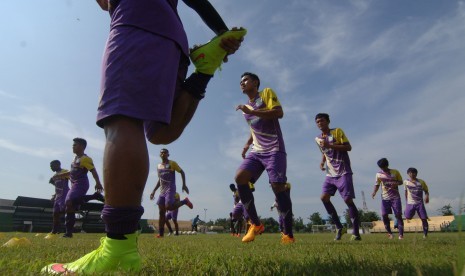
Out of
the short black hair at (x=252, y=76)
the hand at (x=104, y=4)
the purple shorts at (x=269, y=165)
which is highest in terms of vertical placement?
the short black hair at (x=252, y=76)

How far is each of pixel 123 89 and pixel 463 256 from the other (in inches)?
62.8

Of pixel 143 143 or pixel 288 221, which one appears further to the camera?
pixel 288 221

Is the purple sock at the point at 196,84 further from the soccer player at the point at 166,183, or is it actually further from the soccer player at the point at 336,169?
the soccer player at the point at 166,183

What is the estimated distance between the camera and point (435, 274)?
1568 millimetres

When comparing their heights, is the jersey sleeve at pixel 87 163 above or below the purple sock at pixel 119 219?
above

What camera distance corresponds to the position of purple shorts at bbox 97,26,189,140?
182 centimetres

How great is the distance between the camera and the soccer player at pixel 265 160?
5664 millimetres

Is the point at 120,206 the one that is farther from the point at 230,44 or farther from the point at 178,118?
the point at 230,44

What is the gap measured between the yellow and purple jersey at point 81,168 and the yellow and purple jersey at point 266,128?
5.51 meters

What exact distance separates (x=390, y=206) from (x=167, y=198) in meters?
7.95

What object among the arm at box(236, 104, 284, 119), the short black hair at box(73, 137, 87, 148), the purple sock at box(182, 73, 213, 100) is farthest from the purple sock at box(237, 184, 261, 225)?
the short black hair at box(73, 137, 87, 148)

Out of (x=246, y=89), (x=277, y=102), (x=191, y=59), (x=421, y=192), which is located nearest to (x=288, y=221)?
(x=277, y=102)

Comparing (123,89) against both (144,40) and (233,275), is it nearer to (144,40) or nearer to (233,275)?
(144,40)

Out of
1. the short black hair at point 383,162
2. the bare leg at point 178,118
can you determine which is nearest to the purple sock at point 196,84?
the bare leg at point 178,118
